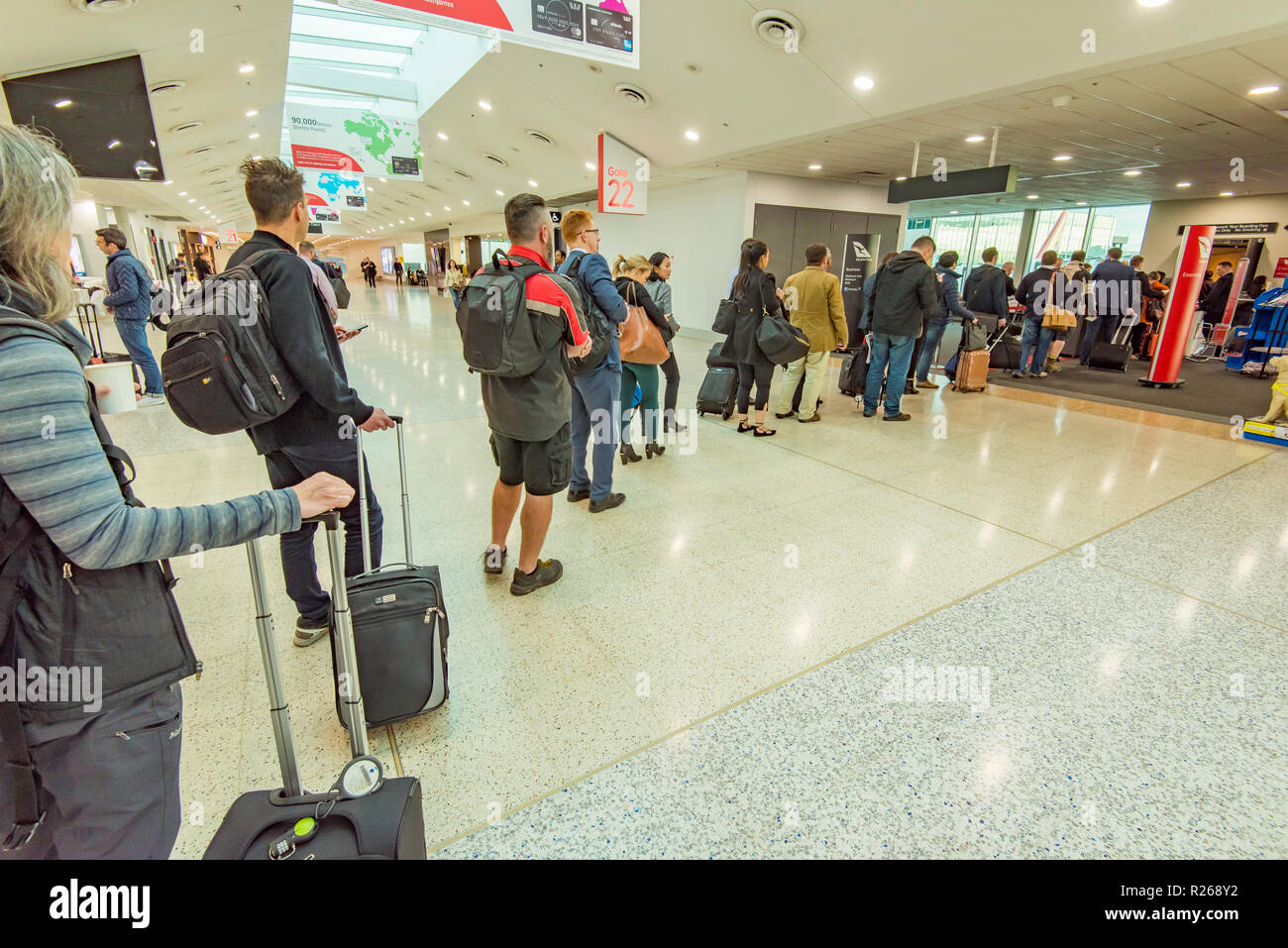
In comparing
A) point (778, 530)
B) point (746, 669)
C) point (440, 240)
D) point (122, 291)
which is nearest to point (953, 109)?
point (778, 530)

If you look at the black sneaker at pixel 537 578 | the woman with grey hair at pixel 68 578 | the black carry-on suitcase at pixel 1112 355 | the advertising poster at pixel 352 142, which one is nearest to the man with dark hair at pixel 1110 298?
the black carry-on suitcase at pixel 1112 355

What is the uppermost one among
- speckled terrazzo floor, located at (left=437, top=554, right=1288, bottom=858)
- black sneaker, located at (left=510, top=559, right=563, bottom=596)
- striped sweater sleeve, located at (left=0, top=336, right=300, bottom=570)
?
striped sweater sleeve, located at (left=0, top=336, right=300, bottom=570)

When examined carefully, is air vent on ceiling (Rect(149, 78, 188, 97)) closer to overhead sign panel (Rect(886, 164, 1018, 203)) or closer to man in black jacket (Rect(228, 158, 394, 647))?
man in black jacket (Rect(228, 158, 394, 647))

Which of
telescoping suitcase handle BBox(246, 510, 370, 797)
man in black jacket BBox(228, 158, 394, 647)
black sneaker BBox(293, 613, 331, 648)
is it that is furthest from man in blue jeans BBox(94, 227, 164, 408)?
telescoping suitcase handle BBox(246, 510, 370, 797)

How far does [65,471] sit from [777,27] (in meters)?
7.89

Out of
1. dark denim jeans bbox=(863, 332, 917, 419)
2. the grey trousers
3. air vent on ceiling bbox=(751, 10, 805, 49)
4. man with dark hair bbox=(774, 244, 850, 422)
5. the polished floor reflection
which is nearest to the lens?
the grey trousers

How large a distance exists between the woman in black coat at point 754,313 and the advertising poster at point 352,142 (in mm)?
10459

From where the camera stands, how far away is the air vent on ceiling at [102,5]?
5295 millimetres

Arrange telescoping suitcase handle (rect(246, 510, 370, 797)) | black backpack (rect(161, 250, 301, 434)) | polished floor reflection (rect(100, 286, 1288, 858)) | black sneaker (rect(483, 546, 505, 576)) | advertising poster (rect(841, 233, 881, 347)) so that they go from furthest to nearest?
advertising poster (rect(841, 233, 881, 347)) → black sneaker (rect(483, 546, 505, 576)) → polished floor reflection (rect(100, 286, 1288, 858)) → black backpack (rect(161, 250, 301, 434)) → telescoping suitcase handle (rect(246, 510, 370, 797))

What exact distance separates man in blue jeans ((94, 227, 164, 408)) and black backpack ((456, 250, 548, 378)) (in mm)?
5476

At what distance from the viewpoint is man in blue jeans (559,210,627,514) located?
3.12 m

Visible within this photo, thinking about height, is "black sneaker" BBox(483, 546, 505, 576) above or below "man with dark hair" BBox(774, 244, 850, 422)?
below

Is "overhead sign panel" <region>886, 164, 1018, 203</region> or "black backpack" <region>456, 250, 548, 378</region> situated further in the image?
"overhead sign panel" <region>886, 164, 1018, 203</region>
